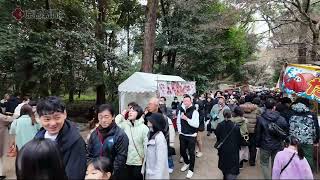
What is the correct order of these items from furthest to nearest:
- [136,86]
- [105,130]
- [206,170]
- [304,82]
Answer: [136,86] → [206,170] → [304,82] → [105,130]

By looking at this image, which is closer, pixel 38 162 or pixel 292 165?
pixel 38 162

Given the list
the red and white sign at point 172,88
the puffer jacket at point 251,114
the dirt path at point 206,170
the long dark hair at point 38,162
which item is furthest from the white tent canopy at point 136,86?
the long dark hair at point 38,162

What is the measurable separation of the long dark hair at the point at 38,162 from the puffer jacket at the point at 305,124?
548 cm

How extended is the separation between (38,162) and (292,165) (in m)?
3.63

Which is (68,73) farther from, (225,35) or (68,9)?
(225,35)

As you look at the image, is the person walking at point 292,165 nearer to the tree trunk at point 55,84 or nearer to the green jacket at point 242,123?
the green jacket at point 242,123

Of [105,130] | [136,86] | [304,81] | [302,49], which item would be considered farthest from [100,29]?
[105,130]

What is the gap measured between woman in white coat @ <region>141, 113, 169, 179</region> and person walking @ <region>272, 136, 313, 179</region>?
1.59 metres

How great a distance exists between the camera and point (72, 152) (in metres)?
2.56

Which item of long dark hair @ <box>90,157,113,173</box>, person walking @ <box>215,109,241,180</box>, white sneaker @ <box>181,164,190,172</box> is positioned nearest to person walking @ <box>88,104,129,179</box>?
long dark hair @ <box>90,157,113,173</box>

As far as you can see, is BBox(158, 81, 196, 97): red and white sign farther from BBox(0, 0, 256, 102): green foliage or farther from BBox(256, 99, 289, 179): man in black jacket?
BBox(256, 99, 289, 179): man in black jacket

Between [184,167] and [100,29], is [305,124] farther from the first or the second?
[100,29]

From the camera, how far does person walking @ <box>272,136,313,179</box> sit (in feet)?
14.2

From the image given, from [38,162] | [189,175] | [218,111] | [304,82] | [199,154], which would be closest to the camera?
[38,162]
